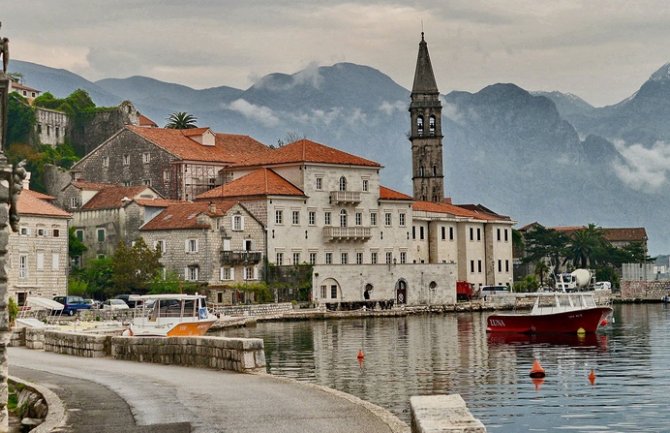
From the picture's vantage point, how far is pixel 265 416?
68.4 ft

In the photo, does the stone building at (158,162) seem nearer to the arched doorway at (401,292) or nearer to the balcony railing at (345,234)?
the balcony railing at (345,234)

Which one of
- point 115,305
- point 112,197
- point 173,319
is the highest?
point 112,197

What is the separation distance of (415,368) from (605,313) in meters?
28.6

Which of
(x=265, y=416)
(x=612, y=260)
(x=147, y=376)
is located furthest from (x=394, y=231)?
(x=265, y=416)

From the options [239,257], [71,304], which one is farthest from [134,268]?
[71,304]

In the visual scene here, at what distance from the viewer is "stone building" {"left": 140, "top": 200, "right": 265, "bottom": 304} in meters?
89.1

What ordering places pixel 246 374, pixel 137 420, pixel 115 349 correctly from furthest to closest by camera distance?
pixel 115 349
pixel 246 374
pixel 137 420

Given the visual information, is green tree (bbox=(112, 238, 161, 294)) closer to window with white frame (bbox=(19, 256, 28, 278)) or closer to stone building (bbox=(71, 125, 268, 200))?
window with white frame (bbox=(19, 256, 28, 278))

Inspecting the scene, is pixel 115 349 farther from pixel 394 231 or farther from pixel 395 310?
pixel 394 231

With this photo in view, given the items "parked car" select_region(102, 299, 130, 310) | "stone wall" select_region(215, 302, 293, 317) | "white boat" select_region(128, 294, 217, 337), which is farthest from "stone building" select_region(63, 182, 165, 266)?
"white boat" select_region(128, 294, 217, 337)

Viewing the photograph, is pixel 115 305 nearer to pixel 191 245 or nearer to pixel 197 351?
pixel 191 245

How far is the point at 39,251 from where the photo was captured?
79812 millimetres

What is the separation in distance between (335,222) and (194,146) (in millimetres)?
13944

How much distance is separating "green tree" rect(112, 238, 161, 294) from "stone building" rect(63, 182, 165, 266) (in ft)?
15.4
